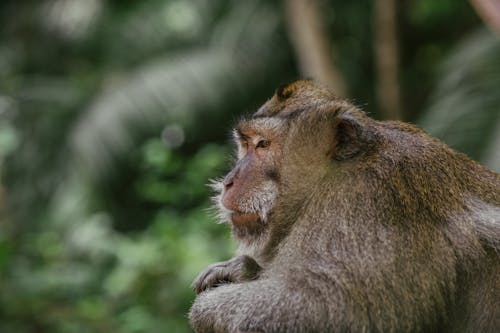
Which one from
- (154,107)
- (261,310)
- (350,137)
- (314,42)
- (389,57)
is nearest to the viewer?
(261,310)

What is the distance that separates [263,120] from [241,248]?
674mm

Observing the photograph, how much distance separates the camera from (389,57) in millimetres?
9898

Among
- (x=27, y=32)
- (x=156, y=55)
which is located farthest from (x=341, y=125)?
(x=27, y=32)

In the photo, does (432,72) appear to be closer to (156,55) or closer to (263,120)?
(156,55)

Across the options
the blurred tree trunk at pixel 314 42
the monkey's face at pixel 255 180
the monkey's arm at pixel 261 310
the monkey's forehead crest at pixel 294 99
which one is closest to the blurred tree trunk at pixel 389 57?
the blurred tree trunk at pixel 314 42

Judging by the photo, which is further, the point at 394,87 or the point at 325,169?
the point at 394,87

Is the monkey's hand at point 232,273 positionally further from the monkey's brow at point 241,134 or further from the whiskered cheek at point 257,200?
the monkey's brow at point 241,134

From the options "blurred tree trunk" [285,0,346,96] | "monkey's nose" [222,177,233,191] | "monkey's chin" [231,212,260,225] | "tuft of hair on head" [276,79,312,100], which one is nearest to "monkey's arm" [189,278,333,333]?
"monkey's chin" [231,212,260,225]

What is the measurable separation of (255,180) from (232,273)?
1.56ft

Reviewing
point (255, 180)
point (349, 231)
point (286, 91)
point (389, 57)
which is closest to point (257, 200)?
point (255, 180)

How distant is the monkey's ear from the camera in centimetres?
370

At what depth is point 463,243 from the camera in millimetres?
3459

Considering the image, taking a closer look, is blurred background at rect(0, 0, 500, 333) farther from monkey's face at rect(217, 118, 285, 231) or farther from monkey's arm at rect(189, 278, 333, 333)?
monkey's arm at rect(189, 278, 333, 333)

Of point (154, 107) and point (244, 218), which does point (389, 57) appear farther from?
point (244, 218)
